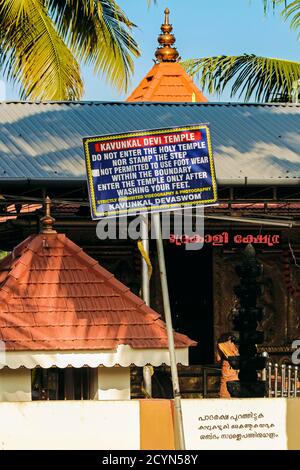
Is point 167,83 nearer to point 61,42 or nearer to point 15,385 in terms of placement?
point 61,42

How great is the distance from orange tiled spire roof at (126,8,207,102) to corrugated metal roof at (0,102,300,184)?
3015 mm

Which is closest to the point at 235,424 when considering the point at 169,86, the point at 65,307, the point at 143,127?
the point at 65,307

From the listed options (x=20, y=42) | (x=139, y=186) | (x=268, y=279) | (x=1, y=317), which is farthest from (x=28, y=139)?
(x=139, y=186)

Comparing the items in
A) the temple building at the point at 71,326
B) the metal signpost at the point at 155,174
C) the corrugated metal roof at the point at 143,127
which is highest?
the corrugated metal roof at the point at 143,127

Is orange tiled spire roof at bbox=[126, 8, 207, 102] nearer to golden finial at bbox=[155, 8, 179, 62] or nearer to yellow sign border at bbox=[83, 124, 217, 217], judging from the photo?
golden finial at bbox=[155, 8, 179, 62]

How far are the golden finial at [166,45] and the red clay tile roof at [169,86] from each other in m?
0.20

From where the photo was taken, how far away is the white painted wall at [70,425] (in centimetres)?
1647

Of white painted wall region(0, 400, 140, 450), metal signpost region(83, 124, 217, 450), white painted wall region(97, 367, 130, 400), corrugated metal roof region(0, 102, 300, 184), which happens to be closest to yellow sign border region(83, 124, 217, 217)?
metal signpost region(83, 124, 217, 450)

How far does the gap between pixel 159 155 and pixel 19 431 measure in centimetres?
382

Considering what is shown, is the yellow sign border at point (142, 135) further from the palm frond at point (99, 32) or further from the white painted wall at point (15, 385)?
the palm frond at point (99, 32)

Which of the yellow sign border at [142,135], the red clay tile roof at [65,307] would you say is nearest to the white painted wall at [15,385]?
the red clay tile roof at [65,307]
